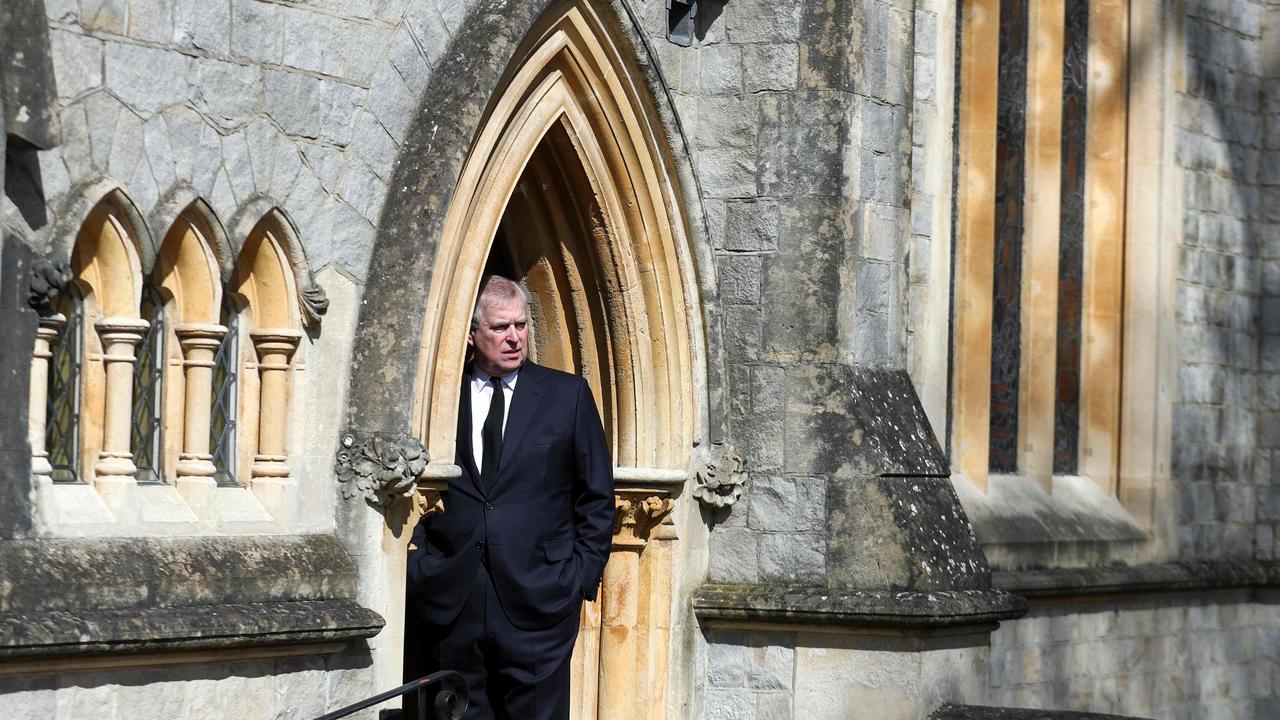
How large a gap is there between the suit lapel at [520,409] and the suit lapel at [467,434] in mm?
82

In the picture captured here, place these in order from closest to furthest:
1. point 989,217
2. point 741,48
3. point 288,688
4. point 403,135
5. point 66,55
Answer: point 66,55 → point 288,688 → point 403,135 → point 741,48 → point 989,217

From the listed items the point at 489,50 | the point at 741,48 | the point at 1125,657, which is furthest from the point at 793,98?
the point at 1125,657

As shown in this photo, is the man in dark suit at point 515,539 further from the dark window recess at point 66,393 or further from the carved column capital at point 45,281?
the carved column capital at point 45,281

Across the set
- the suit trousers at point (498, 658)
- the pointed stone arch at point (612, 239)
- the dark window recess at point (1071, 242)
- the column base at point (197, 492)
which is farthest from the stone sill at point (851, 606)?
the dark window recess at point (1071, 242)

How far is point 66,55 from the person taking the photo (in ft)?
17.0

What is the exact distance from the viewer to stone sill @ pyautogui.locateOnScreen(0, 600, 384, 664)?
16.0 feet

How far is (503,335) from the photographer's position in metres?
Result: 6.32

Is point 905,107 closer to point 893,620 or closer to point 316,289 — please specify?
point 893,620

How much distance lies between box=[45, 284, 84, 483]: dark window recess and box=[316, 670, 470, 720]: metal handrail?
0.92m

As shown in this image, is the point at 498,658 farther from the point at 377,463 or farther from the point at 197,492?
the point at 197,492

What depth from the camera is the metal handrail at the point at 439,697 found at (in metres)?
5.61

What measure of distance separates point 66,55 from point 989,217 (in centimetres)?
482

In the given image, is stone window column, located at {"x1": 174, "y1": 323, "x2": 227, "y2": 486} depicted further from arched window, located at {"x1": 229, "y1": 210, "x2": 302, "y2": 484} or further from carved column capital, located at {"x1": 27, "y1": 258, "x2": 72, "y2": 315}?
carved column capital, located at {"x1": 27, "y1": 258, "x2": 72, "y2": 315}

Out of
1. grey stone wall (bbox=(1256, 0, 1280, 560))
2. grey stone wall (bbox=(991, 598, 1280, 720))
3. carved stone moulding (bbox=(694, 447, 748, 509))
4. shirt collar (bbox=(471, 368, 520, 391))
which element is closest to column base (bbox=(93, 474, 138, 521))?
shirt collar (bbox=(471, 368, 520, 391))
